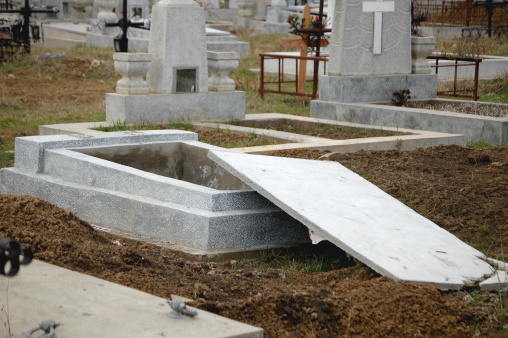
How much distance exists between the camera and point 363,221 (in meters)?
5.96

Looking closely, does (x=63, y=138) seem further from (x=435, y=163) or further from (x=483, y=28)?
(x=483, y=28)

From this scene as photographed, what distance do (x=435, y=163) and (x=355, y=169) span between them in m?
0.94

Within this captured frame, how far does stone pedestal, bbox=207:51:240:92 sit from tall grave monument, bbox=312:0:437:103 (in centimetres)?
150

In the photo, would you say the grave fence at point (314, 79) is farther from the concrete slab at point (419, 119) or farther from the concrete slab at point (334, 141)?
the concrete slab at point (334, 141)

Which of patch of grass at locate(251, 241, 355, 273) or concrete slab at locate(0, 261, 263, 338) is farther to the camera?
patch of grass at locate(251, 241, 355, 273)

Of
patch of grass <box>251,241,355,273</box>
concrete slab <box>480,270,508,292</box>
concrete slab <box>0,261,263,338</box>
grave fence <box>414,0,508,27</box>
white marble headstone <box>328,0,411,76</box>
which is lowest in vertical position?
patch of grass <box>251,241,355,273</box>

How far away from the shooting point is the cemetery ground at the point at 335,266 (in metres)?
4.36

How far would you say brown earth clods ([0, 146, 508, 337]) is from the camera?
432 cm

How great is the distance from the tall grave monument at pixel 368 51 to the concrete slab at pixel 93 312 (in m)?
8.49

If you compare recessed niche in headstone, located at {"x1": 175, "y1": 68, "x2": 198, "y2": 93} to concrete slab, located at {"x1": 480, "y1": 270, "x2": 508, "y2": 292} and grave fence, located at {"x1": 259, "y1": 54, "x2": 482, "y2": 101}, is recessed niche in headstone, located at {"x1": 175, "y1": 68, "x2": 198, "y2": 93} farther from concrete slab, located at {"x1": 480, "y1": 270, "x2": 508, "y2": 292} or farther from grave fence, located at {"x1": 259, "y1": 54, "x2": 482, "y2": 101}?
concrete slab, located at {"x1": 480, "y1": 270, "x2": 508, "y2": 292}

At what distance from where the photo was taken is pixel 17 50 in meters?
20.6

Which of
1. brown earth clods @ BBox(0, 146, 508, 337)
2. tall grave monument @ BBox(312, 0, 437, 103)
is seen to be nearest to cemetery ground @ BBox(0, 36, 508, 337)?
brown earth clods @ BBox(0, 146, 508, 337)

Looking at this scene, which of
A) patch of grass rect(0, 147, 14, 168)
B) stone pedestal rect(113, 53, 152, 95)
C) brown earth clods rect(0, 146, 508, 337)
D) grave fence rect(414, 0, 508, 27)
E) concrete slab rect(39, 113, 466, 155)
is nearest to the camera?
brown earth clods rect(0, 146, 508, 337)

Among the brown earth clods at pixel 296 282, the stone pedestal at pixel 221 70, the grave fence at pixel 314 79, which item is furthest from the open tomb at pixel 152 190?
the grave fence at pixel 314 79
